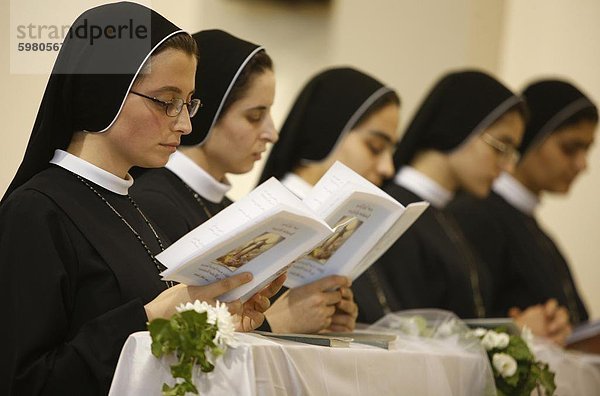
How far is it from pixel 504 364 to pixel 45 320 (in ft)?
5.68

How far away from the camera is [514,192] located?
23.0 ft

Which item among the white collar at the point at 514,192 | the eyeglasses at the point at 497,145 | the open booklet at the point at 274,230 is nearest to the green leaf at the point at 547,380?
the open booklet at the point at 274,230

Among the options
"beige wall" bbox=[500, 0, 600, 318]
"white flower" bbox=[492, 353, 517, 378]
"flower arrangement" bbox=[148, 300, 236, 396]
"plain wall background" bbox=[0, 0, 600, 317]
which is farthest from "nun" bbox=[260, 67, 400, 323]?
"beige wall" bbox=[500, 0, 600, 318]

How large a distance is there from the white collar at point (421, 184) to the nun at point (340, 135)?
739mm

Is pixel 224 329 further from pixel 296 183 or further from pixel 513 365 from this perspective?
pixel 296 183

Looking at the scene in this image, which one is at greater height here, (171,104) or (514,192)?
(171,104)

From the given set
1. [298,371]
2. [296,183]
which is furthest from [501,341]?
[298,371]

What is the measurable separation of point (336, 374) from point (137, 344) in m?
0.56

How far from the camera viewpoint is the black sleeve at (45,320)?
2943mm

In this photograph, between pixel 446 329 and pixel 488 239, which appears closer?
pixel 446 329

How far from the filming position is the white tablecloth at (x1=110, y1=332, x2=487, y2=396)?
2.88 metres

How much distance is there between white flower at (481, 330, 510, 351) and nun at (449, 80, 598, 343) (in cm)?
232

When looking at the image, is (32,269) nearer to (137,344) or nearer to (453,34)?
(137,344)

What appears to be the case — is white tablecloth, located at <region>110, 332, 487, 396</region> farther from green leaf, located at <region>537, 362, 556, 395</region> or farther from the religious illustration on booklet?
green leaf, located at <region>537, 362, 556, 395</region>
